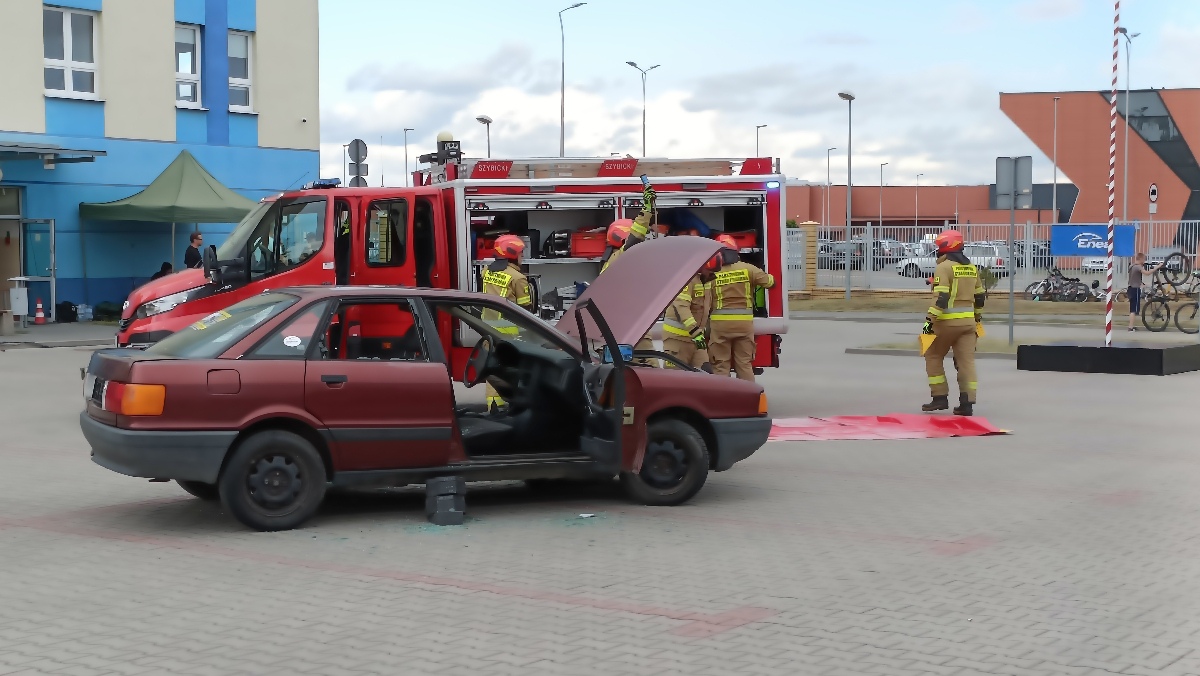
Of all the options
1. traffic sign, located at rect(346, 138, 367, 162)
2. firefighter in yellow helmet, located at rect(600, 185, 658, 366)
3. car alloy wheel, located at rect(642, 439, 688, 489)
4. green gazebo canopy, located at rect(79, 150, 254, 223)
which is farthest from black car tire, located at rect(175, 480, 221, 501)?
green gazebo canopy, located at rect(79, 150, 254, 223)

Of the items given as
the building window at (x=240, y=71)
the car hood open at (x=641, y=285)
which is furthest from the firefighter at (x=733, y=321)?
the building window at (x=240, y=71)

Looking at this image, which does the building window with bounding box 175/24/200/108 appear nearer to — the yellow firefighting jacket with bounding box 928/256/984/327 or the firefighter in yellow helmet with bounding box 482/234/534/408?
the firefighter in yellow helmet with bounding box 482/234/534/408

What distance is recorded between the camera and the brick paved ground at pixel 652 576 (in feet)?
18.7

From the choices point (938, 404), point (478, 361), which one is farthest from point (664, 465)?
point (938, 404)

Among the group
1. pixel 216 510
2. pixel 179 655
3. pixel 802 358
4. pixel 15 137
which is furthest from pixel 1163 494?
pixel 15 137

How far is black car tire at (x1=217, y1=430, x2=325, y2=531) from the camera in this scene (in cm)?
804

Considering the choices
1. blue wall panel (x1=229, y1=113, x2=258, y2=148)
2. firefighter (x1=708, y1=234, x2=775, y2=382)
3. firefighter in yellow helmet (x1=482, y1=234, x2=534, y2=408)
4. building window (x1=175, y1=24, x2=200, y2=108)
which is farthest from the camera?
blue wall panel (x1=229, y1=113, x2=258, y2=148)

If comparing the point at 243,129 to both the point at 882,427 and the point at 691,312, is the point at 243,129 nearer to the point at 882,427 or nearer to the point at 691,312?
the point at 691,312

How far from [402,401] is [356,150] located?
14240mm

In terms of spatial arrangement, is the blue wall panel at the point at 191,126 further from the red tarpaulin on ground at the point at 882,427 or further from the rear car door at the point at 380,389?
the rear car door at the point at 380,389

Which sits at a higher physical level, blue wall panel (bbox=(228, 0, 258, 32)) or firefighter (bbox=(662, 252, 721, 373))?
blue wall panel (bbox=(228, 0, 258, 32))

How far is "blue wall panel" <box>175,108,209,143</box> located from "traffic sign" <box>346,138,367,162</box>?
10.7 metres

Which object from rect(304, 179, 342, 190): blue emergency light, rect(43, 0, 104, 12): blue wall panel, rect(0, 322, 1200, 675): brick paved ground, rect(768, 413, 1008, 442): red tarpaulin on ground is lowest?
rect(0, 322, 1200, 675): brick paved ground

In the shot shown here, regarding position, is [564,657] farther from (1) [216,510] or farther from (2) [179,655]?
(1) [216,510]
